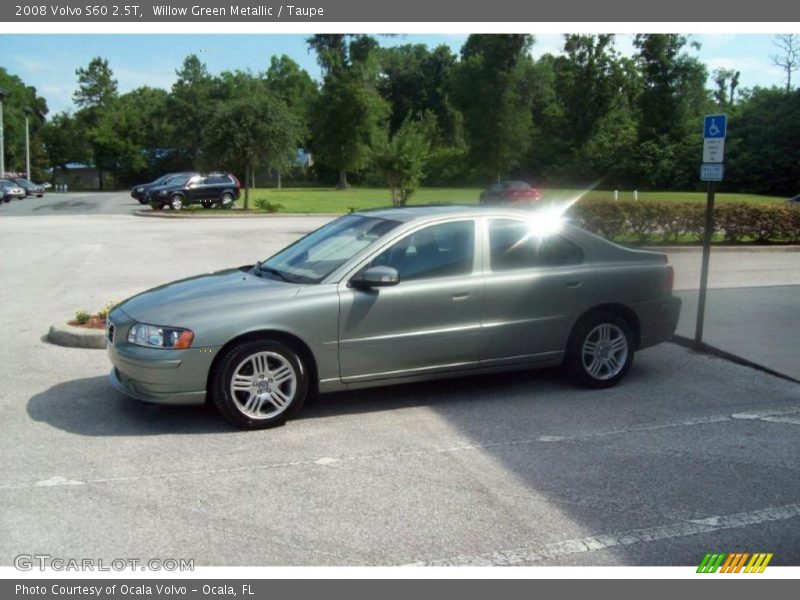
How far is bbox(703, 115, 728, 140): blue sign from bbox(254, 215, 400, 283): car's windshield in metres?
3.72

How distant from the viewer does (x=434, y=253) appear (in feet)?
22.0

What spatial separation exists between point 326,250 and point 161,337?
1.68 m

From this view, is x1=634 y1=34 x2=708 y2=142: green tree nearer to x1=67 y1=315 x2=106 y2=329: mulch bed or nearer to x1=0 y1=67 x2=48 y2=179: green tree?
x1=0 y1=67 x2=48 y2=179: green tree

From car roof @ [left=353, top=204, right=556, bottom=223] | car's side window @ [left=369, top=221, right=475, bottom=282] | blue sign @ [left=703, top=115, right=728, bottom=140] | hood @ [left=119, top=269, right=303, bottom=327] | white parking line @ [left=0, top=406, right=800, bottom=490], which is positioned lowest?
white parking line @ [left=0, top=406, right=800, bottom=490]

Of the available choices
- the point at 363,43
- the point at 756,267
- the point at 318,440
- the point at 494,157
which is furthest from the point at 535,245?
the point at 363,43

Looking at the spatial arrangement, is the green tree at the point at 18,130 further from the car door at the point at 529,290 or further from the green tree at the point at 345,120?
the car door at the point at 529,290

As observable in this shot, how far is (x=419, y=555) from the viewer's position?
4.09 m

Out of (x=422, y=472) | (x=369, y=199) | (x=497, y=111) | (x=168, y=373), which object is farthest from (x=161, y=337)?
(x=497, y=111)

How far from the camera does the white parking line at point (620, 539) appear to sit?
404 centimetres

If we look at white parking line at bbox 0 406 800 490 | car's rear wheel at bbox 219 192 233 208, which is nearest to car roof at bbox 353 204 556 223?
white parking line at bbox 0 406 800 490

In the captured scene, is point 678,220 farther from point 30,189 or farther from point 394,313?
point 30,189

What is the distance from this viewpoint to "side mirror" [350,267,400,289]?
618cm

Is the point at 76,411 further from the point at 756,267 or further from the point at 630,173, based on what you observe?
the point at 630,173

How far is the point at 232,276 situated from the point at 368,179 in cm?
7013
